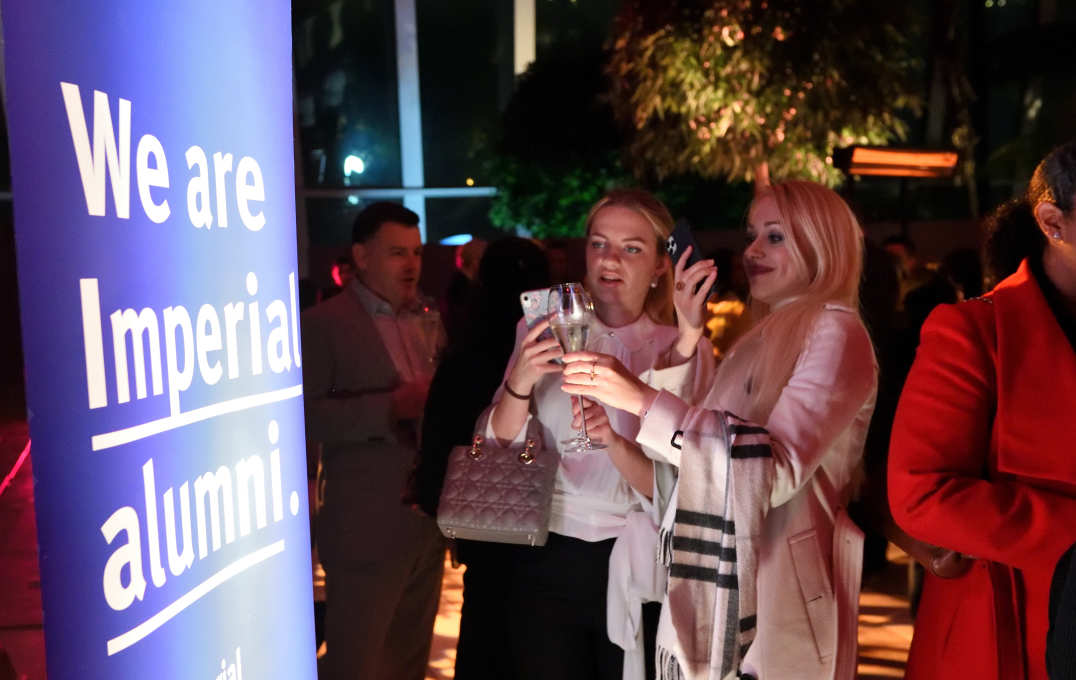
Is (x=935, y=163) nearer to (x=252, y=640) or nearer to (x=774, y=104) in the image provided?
(x=774, y=104)

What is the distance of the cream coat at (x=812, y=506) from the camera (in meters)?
1.80

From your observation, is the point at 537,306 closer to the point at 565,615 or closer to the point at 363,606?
the point at 565,615

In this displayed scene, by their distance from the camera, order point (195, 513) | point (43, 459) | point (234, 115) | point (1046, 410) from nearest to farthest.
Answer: point (43, 459) < point (195, 513) < point (234, 115) < point (1046, 410)

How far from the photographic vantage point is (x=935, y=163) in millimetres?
7680

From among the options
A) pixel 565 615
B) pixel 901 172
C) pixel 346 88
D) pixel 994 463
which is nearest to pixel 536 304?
pixel 565 615

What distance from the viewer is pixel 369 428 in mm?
2855

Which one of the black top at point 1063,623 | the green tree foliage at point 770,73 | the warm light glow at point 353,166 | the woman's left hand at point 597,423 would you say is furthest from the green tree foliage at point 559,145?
the black top at point 1063,623

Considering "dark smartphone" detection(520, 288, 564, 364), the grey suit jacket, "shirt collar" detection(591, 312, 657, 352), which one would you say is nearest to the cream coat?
"dark smartphone" detection(520, 288, 564, 364)

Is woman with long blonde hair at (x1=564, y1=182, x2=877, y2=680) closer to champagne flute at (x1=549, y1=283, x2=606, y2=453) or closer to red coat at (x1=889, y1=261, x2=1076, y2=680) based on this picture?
champagne flute at (x1=549, y1=283, x2=606, y2=453)

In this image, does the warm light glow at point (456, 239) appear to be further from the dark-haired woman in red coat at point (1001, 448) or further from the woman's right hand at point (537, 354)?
the dark-haired woman in red coat at point (1001, 448)

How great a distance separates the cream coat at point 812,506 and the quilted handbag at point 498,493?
0.41 m

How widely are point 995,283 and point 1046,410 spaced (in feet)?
1.45

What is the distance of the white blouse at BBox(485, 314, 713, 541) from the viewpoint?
2.25 m

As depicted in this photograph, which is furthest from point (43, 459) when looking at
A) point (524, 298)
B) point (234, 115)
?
point (524, 298)
